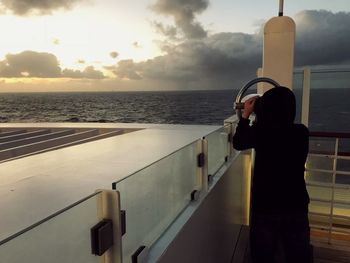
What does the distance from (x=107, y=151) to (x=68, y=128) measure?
2301 millimetres

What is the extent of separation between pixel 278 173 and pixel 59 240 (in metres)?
1.18

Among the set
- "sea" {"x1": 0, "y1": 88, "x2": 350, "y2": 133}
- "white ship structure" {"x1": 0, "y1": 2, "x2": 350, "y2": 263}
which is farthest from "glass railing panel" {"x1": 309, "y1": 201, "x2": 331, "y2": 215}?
"sea" {"x1": 0, "y1": 88, "x2": 350, "y2": 133}

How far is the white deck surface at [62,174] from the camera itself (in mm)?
1613

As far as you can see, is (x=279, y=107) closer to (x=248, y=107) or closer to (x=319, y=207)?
(x=248, y=107)

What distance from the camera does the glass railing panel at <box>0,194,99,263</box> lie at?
0.52 meters

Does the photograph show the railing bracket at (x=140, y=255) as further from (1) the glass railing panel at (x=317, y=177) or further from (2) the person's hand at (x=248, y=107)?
(1) the glass railing panel at (x=317, y=177)

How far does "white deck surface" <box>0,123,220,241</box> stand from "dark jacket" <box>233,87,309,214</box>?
2.16ft

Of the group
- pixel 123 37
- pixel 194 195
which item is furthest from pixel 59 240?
pixel 123 37

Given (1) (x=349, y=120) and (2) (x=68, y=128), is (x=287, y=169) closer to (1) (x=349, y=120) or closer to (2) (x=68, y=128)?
(2) (x=68, y=128)

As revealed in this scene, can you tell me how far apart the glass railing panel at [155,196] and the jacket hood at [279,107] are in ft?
1.34

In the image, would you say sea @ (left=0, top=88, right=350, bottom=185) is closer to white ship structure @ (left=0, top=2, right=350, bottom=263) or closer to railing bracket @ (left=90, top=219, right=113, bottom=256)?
white ship structure @ (left=0, top=2, right=350, bottom=263)

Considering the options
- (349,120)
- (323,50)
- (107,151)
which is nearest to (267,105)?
(107,151)

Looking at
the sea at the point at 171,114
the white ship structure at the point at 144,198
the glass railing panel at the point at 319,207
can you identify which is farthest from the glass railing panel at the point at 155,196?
the glass railing panel at the point at 319,207

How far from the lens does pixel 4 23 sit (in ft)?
26.7
